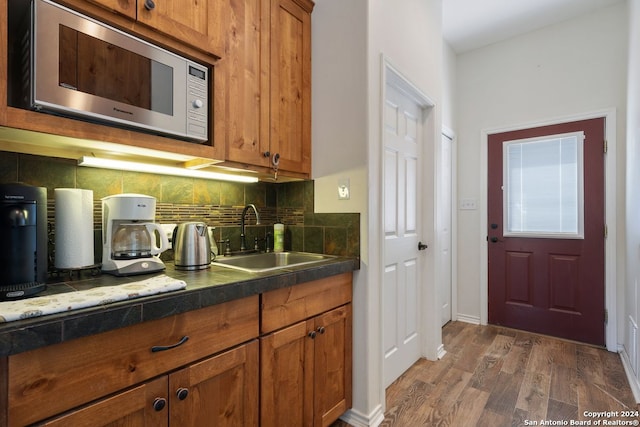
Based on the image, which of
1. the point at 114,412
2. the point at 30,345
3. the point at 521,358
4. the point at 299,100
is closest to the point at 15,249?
the point at 30,345

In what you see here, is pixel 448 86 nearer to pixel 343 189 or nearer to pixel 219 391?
pixel 343 189

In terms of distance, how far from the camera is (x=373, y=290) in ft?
5.81

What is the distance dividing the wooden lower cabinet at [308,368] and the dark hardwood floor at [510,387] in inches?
18.5

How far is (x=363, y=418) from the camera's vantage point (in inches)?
67.6

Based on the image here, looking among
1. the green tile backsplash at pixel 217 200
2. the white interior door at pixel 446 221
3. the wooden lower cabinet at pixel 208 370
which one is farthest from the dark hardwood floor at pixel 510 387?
the green tile backsplash at pixel 217 200

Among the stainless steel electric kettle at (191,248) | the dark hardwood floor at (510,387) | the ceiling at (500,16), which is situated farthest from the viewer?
the ceiling at (500,16)

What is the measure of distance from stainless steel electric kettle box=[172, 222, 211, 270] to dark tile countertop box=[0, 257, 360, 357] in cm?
6

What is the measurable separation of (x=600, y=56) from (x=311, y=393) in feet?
11.7

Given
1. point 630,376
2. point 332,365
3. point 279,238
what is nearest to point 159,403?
point 332,365

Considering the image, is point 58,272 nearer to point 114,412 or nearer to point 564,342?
point 114,412

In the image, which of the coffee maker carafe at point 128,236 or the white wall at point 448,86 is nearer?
the coffee maker carafe at point 128,236

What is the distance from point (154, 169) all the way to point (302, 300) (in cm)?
96

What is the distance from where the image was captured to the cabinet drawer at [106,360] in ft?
2.42

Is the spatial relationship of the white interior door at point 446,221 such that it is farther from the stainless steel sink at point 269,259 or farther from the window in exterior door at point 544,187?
the stainless steel sink at point 269,259
